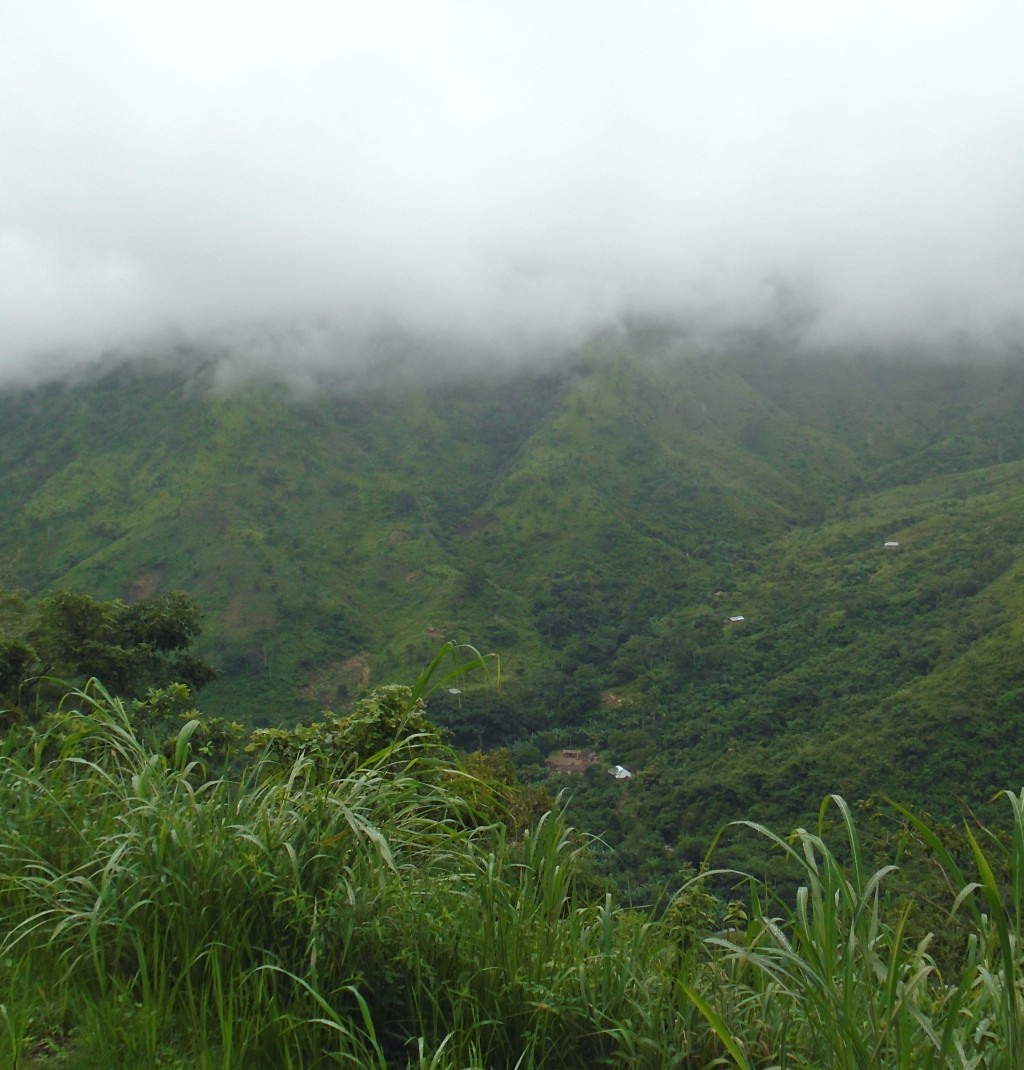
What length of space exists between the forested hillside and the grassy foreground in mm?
24932

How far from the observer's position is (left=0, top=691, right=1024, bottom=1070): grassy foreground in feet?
9.25

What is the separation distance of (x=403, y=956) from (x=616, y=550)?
3837 inches

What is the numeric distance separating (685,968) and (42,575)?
3715 inches

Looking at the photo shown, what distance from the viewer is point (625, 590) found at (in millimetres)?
92750

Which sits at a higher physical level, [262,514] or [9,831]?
[9,831]

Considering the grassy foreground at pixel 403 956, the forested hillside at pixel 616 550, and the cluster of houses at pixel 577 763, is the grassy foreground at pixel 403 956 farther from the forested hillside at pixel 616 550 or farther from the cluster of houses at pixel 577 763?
the cluster of houses at pixel 577 763

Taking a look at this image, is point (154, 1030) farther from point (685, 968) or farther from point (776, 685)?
point (776, 685)

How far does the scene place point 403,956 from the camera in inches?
128

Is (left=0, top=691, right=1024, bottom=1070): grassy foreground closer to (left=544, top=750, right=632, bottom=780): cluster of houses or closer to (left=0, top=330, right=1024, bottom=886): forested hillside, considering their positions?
(left=0, top=330, right=1024, bottom=886): forested hillside

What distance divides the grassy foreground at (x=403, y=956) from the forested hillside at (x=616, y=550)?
81.8 ft

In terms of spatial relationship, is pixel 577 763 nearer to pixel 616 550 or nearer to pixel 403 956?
pixel 616 550

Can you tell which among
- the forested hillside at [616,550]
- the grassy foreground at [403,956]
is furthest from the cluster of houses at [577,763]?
the grassy foreground at [403,956]

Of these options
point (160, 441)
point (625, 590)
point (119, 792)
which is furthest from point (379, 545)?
point (119, 792)

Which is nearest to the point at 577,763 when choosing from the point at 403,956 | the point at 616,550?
the point at 616,550
